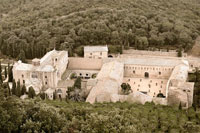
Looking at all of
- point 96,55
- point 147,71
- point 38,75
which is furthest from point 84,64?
point 38,75

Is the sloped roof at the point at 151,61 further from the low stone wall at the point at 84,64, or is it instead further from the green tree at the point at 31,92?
the green tree at the point at 31,92

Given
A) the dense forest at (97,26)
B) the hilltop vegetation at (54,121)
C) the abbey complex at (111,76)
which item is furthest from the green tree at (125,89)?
the dense forest at (97,26)

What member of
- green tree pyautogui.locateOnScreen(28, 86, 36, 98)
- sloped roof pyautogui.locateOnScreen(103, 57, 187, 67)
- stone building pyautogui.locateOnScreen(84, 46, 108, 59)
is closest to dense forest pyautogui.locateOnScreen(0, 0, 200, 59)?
stone building pyautogui.locateOnScreen(84, 46, 108, 59)

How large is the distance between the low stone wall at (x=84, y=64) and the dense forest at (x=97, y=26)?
5.98 meters

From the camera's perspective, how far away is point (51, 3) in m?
68.3

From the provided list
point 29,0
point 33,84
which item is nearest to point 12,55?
point 33,84

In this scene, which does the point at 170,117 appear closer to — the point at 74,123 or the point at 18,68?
the point at 74,123

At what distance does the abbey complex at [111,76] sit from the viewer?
3391cm

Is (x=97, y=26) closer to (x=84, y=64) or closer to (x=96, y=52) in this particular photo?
(x=96, y=52)

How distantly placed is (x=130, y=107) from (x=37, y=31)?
32.7 m

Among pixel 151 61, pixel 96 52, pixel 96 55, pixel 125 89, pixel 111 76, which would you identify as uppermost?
pixel 96 52

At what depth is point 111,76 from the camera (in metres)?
38.5

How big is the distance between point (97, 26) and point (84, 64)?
1271 cm

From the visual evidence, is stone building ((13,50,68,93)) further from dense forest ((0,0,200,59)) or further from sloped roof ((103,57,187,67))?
sloped roof ((103,57,187,67))
